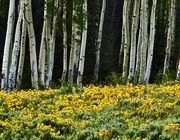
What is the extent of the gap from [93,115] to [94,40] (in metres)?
19.4

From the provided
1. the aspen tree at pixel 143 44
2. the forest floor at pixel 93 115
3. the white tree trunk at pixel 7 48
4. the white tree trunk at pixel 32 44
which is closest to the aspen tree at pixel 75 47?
the aspen tree at pixel 143 44

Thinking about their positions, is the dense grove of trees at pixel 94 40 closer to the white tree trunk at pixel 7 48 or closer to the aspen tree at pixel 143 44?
the aspen tree at pixel 143 44

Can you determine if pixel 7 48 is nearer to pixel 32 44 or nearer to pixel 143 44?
pixel 32 44

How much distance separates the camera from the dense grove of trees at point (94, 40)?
840 inches

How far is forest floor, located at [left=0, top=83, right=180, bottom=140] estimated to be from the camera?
9.06m

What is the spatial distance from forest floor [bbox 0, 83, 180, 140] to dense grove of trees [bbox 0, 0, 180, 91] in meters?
5.30

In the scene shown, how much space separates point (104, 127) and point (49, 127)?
3.99ft

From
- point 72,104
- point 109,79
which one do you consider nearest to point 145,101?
point 72,104

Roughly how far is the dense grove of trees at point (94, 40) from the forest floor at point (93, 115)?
5.30 meters

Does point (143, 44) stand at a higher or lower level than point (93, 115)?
higher

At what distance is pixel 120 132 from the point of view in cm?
910

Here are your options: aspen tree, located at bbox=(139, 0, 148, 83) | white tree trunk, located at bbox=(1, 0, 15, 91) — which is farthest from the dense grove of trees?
white tree trunk, located at bbox=(1, 0, 15, 91)

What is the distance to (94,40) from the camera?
30578mm

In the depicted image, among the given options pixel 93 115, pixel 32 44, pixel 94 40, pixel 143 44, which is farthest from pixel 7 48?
pixel 94 40
